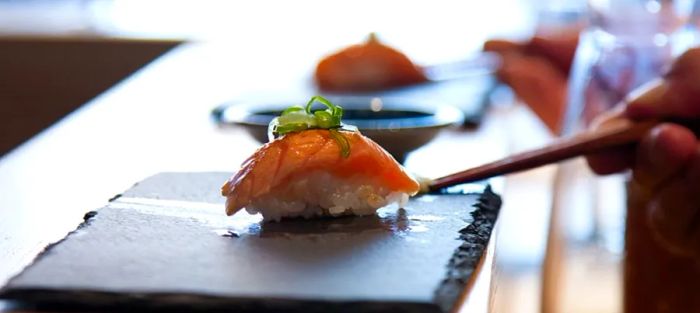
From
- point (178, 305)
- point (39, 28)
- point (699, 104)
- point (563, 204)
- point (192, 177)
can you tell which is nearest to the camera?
point (178, 305)

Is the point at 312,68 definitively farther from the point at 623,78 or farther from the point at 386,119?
the point at 386,119

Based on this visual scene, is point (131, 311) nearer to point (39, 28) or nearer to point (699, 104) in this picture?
point (699, 104)

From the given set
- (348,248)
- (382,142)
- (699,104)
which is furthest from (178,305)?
(699,104)

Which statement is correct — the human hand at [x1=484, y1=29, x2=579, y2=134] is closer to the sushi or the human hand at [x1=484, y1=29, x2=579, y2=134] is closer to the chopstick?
the chopstick

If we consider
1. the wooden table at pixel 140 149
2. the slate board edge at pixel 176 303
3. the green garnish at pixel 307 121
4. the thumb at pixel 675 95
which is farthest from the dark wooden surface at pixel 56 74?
the slate board edge at pixel 176 303

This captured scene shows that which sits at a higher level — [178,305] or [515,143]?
[515,143]

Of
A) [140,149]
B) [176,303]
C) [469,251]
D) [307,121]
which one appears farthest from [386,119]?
[176,303]

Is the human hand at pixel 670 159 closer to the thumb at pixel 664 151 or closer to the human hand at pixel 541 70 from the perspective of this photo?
the thumb at pixel 664 151
